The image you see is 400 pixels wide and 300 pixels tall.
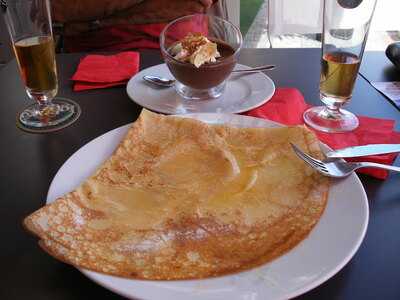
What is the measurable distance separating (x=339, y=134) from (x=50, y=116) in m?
0.65

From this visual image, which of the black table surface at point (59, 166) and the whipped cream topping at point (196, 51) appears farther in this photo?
the whipped cream topping at point (196, 51)

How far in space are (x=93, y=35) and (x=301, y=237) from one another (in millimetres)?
1367

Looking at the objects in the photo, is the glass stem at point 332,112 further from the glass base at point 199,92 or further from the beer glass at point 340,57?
the glass base at point 199,92

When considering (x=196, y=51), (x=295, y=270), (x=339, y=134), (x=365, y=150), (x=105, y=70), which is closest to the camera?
(x=295, y=270)

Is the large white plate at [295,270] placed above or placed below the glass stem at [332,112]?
above

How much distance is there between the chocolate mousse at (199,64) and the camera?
3.36 ft

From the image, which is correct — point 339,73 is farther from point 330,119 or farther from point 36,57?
point 36,57

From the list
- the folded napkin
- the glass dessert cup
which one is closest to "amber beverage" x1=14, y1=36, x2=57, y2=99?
the folded napkin

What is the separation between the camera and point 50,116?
1.01 m

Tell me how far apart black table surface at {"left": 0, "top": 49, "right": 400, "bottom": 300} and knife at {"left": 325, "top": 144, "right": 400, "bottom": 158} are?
47 mm

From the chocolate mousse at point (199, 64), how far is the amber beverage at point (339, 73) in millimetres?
221

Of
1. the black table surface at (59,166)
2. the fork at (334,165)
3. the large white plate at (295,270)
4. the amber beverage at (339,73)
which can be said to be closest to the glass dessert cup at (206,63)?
the black table surface at (59,166)

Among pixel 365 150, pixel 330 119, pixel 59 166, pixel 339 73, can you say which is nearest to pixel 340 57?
pixel 339 73

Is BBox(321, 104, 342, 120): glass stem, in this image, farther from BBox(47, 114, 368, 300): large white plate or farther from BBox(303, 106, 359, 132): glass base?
BBox(47, 114, 368, 300): large white plate
